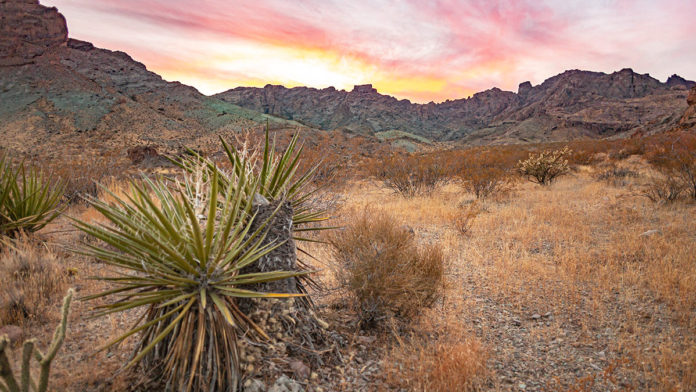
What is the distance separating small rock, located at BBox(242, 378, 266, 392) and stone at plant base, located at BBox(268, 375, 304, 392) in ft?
0.20

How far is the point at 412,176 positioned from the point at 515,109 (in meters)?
183

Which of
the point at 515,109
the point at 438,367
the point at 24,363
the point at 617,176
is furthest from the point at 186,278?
the point at 515,109

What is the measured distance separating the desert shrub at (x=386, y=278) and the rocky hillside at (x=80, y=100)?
37.3m

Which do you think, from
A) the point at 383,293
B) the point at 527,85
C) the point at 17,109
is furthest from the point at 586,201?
the point at 527,85

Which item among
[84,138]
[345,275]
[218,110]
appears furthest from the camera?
[218,110]

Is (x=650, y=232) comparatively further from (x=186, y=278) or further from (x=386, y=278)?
(x=186, y=278)

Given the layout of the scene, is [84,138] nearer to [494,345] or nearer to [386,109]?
[494,345]

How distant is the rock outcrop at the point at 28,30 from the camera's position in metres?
60.5

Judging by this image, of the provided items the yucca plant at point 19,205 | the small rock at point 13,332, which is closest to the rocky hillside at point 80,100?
the yucca plant at point 19,205

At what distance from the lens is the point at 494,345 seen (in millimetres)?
3316

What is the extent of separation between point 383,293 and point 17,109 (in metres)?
64.1

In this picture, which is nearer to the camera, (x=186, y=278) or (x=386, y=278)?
(x=186, y=278)

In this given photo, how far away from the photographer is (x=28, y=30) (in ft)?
227

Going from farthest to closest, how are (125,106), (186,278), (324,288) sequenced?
(125,106)
(324,288)
(186,278)
